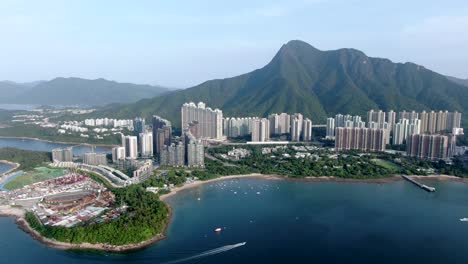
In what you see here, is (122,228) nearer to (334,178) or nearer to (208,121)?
(334,178)

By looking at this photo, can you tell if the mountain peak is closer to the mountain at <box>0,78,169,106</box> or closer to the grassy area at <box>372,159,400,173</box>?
the mountain at <box>0,78,169,106</box>

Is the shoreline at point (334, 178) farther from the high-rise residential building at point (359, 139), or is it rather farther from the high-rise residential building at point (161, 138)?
the high-rise residential building at point (359, 139)

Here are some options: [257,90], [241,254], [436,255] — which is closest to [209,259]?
[241,254]

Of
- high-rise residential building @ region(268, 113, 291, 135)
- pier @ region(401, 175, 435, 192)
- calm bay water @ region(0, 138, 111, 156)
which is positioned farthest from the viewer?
high-rise residential building @ region(268, 113, 291, 135)

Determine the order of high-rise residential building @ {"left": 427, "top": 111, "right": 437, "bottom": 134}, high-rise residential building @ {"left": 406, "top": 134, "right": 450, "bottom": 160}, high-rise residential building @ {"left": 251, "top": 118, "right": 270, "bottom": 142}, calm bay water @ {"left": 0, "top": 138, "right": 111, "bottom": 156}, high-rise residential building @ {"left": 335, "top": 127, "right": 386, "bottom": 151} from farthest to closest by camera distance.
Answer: high-rise residential building @ {"left": 427, "top": 111, "right": 437, "bottom": 134}
high-rise residential building @ {"left": 251, "top": 118, "right": 270, "bottom": 142}
calm bay water @ {"left": 0, "top": 138, "right": 111, "bottom": 156}
high-rise residential building @ {"left": 335, "top": 127, "right": 386, "bottom": 151}
high-rise residential building @ {"left": 406, "top": 134, "right": 450, "bottom": 160}

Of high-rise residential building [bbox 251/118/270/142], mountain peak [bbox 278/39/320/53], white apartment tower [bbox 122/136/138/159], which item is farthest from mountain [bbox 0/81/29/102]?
high-rise residential building [bbox 251/118/270/142]

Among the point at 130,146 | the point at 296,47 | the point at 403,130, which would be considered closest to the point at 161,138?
the point at 130,146

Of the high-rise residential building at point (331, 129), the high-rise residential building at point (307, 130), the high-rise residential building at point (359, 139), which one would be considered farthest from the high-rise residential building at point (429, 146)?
the high-rise residential building at point (307, 130)
